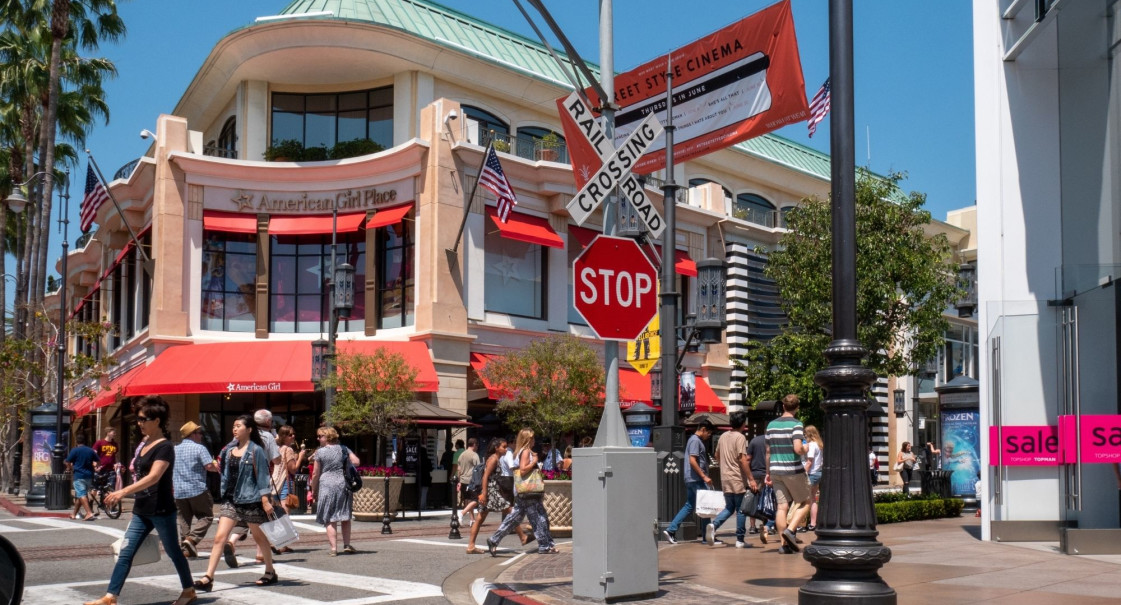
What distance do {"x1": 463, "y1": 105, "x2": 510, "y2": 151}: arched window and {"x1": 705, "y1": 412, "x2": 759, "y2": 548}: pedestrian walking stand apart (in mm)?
18510

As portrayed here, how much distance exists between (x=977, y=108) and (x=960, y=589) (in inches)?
322

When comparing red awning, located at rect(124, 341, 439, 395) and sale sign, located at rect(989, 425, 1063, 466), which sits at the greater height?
red awning, located at rect(124, 341, 439, 395)

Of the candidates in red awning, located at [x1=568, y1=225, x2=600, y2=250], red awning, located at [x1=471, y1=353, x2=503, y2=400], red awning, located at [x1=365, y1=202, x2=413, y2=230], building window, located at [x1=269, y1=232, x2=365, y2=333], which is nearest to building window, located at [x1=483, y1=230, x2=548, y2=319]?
red awning, located at [x1=568, y1=225, x2=600, y2=250]

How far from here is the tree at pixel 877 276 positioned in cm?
2606

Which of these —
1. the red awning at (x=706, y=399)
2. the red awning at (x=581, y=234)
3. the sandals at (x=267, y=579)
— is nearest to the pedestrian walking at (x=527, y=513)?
the sandals at (x=267, y=579)

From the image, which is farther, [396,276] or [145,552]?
[396,276]

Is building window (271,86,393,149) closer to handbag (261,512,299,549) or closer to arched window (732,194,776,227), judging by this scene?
arched window (732,194,776,227)

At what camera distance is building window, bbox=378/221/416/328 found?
32.0m

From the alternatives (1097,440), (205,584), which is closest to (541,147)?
(1097,440)

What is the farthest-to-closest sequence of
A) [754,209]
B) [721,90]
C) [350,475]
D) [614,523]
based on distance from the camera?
[754,209] → [721,90] → [350,475] → [614,523]

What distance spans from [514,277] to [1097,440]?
21.8 m

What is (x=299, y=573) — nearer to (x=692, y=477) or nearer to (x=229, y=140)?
(x=692, y=477)

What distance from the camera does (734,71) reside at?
18.1 metres

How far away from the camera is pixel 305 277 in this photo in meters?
33.4
